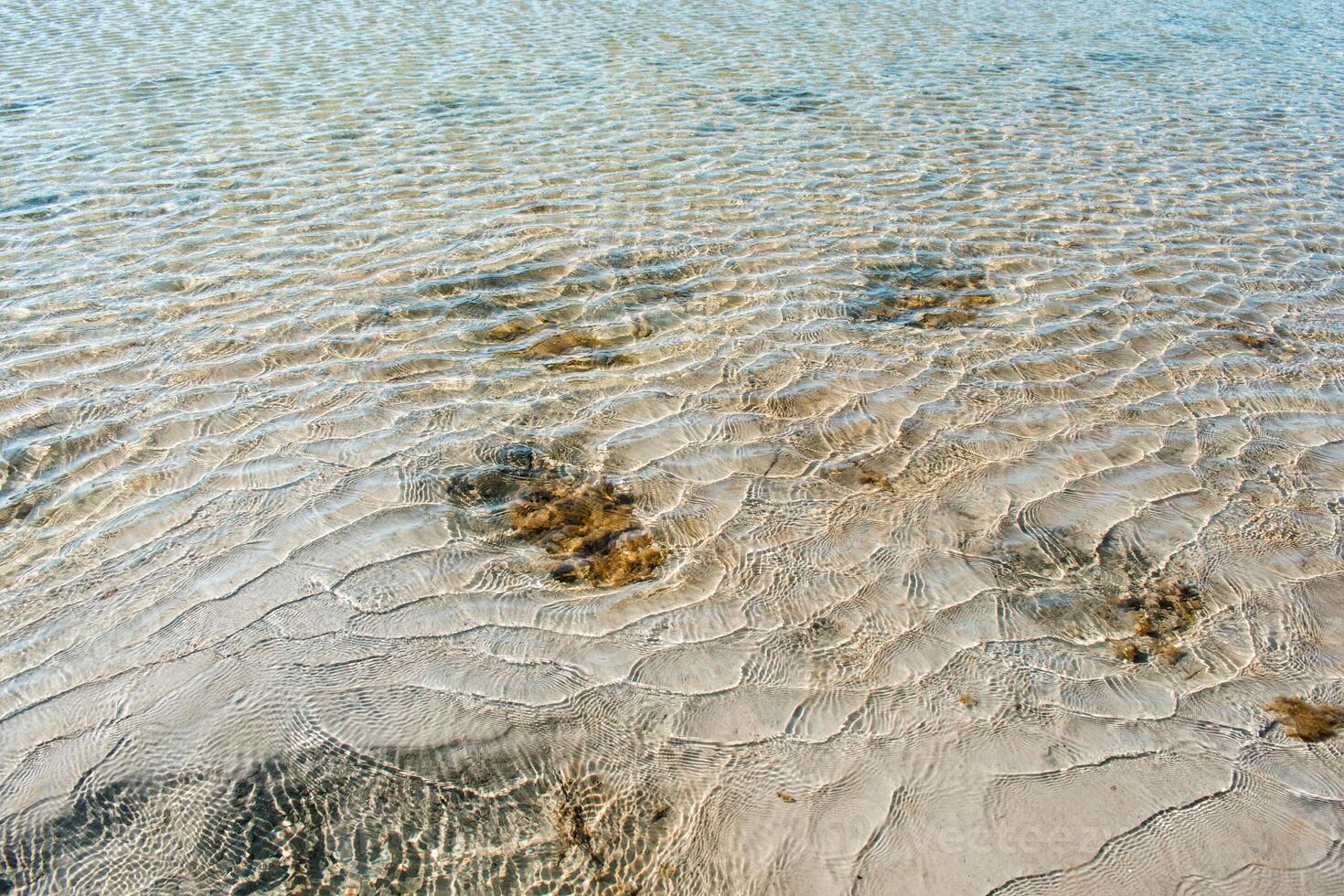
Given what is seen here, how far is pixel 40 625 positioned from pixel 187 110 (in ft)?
23.7

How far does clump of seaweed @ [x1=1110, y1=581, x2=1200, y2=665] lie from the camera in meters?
3.23

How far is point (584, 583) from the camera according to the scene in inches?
136

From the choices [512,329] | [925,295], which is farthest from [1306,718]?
[512,329]

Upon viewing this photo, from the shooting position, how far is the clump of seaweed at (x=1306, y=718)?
294cm

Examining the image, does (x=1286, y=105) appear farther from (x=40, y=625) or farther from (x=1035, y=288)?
(x=40, y=625)

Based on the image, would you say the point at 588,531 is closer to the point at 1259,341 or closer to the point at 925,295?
the point at 925,295

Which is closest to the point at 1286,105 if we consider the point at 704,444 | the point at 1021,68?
the point at 1021,68

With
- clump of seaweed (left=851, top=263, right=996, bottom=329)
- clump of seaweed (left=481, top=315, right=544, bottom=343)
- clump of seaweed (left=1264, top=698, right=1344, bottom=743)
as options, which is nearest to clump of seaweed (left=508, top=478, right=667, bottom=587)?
clump of seaweed (left=481, top=315, right=544, bottom=343)

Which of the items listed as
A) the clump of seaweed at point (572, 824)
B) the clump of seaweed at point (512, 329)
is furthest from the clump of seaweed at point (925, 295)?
the clump of seaweed at point (572, 824)

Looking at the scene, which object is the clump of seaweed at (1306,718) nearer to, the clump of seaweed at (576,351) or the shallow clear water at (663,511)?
the shallow clear water at (663,511)

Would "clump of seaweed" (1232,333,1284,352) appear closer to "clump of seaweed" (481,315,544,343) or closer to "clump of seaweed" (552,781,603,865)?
"clump of seaweed" (481,315,544,343)

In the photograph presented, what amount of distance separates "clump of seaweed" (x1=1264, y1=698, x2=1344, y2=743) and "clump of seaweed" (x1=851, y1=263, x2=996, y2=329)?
9.42ft

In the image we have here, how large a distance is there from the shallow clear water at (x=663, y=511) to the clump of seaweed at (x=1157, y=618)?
0.03 metres

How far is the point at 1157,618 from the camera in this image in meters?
3.39
